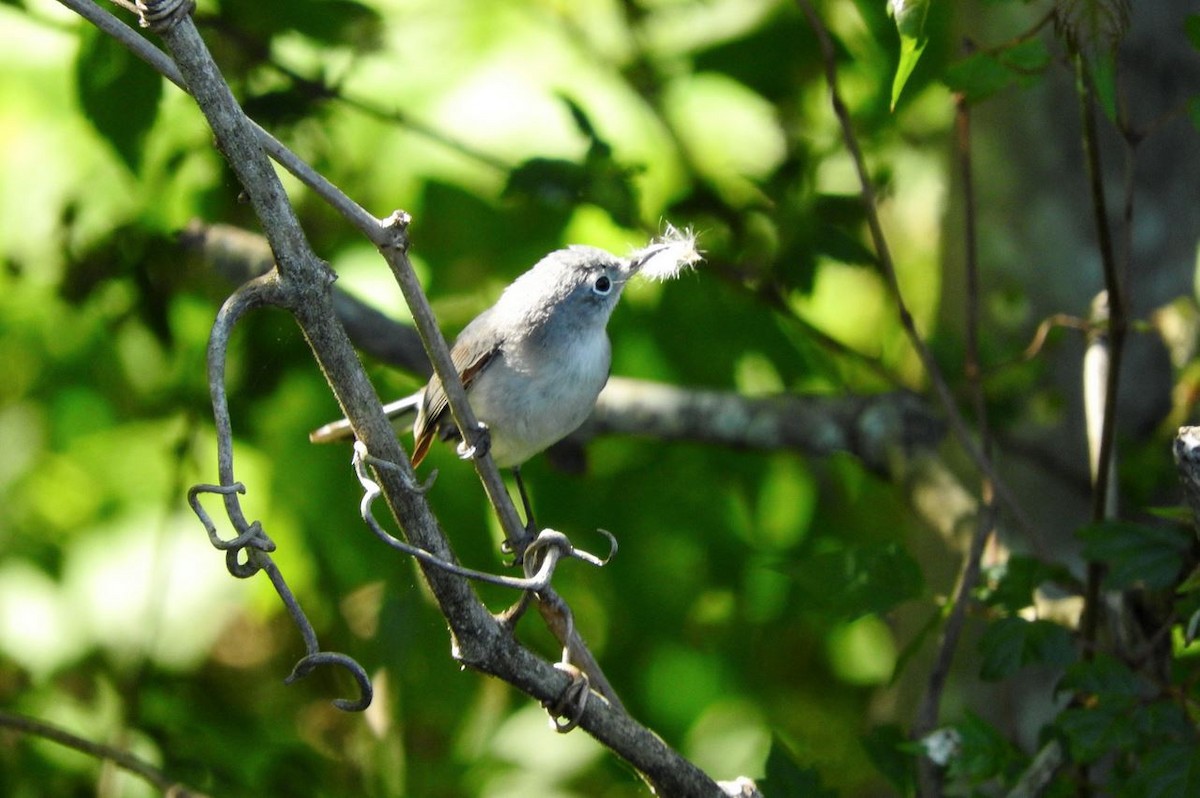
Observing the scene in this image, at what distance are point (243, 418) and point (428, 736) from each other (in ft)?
3.32

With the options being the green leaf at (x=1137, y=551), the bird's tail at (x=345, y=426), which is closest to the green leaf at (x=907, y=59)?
the green leaf at (x=1137, y=551)

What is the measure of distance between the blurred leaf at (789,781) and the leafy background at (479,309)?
671 mm

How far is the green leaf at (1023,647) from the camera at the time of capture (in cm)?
195

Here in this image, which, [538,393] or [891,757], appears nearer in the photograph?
[891,757]

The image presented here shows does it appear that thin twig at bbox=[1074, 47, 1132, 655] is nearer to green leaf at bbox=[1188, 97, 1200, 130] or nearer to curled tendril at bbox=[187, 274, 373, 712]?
green leaf at bbox=[1188, 97, 1200, 130]

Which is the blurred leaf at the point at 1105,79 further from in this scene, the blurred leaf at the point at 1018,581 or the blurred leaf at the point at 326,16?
the blurred leaf at the point at 326,16

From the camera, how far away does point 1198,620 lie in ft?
5.51

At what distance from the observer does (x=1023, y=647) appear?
1.95 metres

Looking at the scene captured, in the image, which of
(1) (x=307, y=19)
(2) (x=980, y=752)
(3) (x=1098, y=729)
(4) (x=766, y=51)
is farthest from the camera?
(4) (x=766, y=51)

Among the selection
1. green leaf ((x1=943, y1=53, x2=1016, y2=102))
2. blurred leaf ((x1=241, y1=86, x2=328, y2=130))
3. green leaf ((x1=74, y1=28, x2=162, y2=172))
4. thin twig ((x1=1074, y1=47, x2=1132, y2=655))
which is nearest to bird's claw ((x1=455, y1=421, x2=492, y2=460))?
green leaf ((x1=943, y1=53, x2=1016, y2=102))

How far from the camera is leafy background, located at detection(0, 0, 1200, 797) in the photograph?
9.27 ft

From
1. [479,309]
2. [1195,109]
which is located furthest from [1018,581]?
[479,309]

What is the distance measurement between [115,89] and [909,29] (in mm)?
1547

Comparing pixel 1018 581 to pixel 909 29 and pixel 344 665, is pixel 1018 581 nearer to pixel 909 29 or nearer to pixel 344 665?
pixel 909 29
